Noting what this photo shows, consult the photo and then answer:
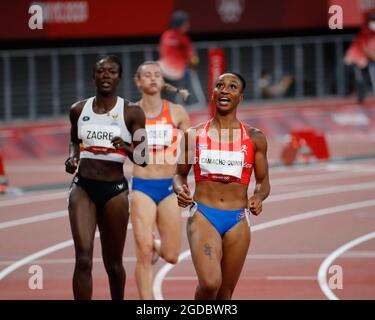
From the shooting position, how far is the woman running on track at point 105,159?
10.3 m

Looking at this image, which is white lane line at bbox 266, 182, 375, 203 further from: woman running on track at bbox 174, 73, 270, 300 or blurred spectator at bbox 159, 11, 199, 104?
woman running on track at bbox 174, 73, 270, 300

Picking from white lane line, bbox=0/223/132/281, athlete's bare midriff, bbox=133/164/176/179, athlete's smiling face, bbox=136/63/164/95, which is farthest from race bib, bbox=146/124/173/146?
white lane line, bbox=0/223/132/281

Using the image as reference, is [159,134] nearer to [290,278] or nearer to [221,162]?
[290,278]

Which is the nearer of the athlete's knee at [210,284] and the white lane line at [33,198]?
the athlete's knee at [210,284]

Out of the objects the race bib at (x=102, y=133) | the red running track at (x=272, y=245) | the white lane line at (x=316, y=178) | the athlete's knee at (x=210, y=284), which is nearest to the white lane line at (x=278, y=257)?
the red running track at (x=272, y=245)

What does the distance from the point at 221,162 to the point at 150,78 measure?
8.45ft

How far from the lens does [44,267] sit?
13367 millimetres

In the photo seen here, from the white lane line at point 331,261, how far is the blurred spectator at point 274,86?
1322 centimetres

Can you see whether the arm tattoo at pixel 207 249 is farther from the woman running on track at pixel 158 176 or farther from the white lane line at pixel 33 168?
the white lane line at pixel 33 168

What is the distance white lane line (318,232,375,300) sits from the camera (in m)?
11.7

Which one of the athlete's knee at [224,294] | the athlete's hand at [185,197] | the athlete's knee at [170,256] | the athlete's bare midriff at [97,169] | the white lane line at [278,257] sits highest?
the athlete's bare midriff at [97,169]

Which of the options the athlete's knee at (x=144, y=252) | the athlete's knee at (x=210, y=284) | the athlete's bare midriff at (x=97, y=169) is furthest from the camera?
the athlete's knee at (x=144, y=252)

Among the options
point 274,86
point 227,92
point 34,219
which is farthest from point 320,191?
point 227,92
